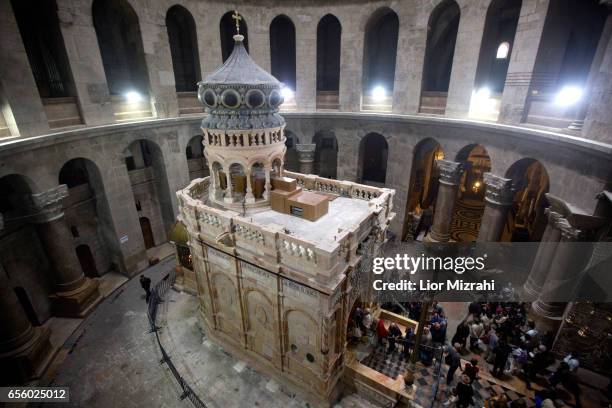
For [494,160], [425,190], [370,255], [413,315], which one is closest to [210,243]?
[370,255]

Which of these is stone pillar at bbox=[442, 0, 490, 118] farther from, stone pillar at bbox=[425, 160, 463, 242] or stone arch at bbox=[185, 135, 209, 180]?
stone arch at bbox=[185, 135, 209, 180]

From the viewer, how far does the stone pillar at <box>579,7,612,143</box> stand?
10344 mm

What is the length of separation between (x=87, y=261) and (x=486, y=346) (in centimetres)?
2127

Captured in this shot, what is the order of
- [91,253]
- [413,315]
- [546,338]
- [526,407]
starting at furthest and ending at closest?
1. [91,253]
2. [413,315]
3. [546,338]
4. [526,407]

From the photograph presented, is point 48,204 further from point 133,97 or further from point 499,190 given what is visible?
point 499,190

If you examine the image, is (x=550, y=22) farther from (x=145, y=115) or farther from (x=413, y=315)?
(x=145, y=115)

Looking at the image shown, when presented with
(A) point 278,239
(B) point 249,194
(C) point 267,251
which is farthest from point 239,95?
(C) point 267,251

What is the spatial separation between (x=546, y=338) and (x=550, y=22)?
43.1 feet

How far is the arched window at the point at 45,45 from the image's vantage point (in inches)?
559

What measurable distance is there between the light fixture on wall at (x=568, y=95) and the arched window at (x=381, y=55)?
946 centimetres

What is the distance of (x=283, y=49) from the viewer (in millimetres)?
23375

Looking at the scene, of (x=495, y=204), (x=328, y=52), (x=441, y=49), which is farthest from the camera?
(x=328, y=52)

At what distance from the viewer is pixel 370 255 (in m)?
11.8

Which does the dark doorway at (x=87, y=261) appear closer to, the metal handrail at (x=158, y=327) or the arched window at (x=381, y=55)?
the metal handrail at (x=158, y=327)
